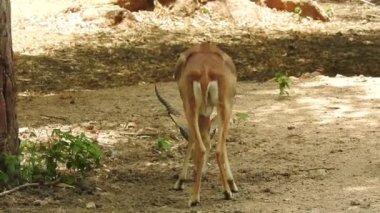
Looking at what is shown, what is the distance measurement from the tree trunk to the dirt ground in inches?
17.2

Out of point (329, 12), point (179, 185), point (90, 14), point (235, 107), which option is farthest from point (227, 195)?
point (329, 12)

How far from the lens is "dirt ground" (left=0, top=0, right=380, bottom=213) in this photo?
19.9ft

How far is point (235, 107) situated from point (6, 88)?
3.77 meters

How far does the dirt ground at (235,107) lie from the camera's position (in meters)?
6.06

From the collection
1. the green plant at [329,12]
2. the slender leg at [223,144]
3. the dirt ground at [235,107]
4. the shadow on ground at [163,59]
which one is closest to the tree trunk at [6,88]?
the dirt ground at [235,107]

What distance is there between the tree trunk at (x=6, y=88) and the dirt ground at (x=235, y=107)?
1.43 feet

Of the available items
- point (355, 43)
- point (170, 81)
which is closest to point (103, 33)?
point (170, 81)

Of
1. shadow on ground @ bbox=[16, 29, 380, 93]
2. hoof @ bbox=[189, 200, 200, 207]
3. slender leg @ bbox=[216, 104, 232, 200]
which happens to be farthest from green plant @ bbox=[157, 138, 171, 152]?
shadow on ground @ bbox=[16, 29, 380, 93]

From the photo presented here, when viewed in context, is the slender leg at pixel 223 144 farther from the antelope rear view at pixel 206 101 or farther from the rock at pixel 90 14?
the rock at pixel 90 14

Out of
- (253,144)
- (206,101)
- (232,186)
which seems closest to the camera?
(206,101)

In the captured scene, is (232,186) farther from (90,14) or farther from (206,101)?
(90,14)

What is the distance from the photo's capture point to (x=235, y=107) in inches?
364

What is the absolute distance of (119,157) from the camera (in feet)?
24.0

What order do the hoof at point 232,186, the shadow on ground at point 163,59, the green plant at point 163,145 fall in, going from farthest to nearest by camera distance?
the shadow on ground at point 163,59, the green plant at point 163,145, the hoof at point 232,186
